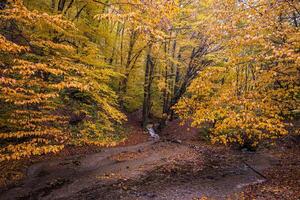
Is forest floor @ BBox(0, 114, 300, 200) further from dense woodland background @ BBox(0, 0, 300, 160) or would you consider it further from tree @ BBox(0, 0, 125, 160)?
tree @ BBox(0, 0, 125, 160)

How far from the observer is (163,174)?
11266 millimetres

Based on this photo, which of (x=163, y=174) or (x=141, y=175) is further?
(x=163, y=174)

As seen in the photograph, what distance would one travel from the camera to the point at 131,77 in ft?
78.1

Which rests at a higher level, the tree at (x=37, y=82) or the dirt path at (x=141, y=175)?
the tree at (x=37, y=82)

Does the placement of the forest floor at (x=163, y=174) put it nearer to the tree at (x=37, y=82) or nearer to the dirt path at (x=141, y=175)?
the dirt path at (x=141, y=175)

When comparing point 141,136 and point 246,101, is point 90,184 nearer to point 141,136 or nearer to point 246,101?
point 246,101

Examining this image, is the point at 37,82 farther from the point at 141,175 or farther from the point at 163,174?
the point at 163,174

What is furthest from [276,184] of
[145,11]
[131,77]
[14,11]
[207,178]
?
[131,77]

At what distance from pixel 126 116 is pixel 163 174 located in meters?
3.55

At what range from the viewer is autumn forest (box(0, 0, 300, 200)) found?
23.1ft

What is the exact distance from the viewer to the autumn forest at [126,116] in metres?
7.05

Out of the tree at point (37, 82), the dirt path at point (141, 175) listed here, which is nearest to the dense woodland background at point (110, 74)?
the tree at point (37, 82)

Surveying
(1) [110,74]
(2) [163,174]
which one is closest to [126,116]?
(1) [110,74]

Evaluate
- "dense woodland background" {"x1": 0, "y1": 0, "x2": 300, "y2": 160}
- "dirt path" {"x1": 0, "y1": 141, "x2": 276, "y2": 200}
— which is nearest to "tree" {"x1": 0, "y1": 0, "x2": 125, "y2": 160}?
"dense woodland background" {"x1": 0, "y1": 0, "x2": 300, "y2": 160}
